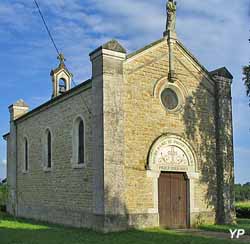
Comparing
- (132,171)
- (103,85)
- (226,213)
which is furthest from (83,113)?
(226,213)

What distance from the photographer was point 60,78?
Result: 93.1 feet

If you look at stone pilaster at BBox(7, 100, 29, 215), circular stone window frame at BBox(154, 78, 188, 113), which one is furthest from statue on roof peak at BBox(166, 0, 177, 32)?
stone pilaster at BBox(7, 100, 29, 215)

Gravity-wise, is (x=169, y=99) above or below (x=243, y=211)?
above

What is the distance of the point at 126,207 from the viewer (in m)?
17.6

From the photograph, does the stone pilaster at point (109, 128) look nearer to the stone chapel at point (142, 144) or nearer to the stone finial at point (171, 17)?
the stone chapel at point (142, 144)

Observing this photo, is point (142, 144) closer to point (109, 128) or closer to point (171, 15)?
point (109, 128)

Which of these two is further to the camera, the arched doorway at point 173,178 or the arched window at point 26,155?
the arched window at point 26,155

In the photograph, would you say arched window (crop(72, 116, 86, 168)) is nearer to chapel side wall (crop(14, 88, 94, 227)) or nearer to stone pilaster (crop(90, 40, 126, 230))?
chapel side wall (crop(14, 88, 94, 227))

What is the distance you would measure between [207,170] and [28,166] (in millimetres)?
11509

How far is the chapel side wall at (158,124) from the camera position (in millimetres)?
18219

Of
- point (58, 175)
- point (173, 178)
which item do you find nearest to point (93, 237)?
point (173, 178)

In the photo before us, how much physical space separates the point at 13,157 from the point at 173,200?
13864mm

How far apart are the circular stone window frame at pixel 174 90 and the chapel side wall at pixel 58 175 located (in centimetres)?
316

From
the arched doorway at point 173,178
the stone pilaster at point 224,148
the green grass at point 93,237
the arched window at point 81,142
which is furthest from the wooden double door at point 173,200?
the arched window at point 81,142
